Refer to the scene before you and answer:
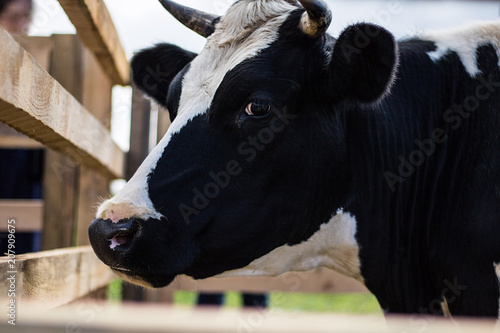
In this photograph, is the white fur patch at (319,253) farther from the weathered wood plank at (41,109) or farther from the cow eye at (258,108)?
the weathered wood plank at (41,109)

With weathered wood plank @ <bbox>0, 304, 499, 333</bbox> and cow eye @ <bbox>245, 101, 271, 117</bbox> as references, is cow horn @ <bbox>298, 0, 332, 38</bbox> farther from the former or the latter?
weathered wood plank @ <bbox>0, 304, 499, 333</bbox>

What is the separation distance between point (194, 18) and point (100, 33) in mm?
426

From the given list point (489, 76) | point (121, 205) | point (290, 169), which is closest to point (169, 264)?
point (121, 205)

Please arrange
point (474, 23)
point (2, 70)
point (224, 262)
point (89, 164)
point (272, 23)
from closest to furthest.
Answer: point (2, 70) → point (224, 262) → point (272, 23) → point (474, 23) → point (89, 164)

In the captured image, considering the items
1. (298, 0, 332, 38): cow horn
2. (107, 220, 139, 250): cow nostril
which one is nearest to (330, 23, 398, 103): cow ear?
(298, 0, 332, 38): cow horn

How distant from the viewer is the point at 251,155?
70.2 inches

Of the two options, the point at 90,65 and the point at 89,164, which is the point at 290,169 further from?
the point at 90,65

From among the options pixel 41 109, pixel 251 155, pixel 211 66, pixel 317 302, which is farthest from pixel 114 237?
pixel 317 302

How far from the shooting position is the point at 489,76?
6.73 ft

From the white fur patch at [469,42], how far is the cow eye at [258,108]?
836mm

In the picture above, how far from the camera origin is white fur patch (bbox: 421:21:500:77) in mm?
A: 2094

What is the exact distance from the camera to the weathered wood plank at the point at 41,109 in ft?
4.06

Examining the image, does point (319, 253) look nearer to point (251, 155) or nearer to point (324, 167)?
point (324, 167)

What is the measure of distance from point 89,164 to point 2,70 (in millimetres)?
1387
